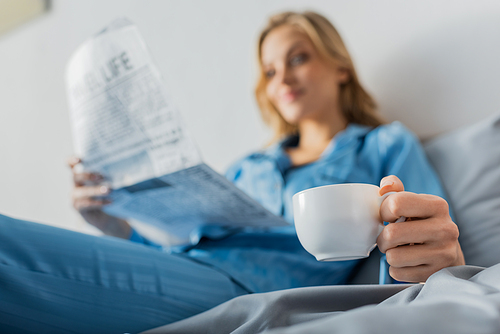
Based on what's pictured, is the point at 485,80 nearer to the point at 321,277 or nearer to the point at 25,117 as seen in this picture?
the point at 321,277

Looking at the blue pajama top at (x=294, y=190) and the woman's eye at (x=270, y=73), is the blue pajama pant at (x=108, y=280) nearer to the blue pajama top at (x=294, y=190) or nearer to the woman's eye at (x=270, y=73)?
the blue pajama top at (x=294, y=190)

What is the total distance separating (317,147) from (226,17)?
0.63m

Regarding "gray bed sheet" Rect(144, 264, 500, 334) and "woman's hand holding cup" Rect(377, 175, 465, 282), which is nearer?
"gray bed sheet" Rect(144, 264, 500, 334)

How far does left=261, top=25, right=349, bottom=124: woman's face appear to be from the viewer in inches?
39.2

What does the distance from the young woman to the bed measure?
0.17ft

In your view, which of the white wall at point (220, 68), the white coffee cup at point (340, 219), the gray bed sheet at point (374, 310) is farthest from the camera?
the white wall at point (220, 68)

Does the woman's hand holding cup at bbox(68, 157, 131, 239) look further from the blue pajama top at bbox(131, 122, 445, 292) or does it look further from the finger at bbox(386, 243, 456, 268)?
the finger at bbox(386, 243, 456, 268)

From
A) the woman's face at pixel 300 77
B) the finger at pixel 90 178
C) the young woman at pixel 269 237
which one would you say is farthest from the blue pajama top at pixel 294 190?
the finger at pixel 90 178

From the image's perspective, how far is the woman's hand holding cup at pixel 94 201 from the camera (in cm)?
80

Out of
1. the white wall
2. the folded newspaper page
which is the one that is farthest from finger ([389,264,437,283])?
the white wall

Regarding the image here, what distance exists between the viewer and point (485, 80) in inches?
34.3

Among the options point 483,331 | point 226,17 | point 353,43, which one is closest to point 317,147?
point 353,43

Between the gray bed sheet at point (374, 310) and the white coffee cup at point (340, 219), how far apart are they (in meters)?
0.05

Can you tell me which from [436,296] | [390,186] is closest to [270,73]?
[390,186]
